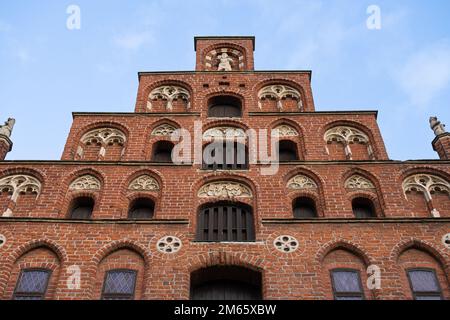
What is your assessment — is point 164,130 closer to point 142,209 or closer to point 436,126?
point 142,209

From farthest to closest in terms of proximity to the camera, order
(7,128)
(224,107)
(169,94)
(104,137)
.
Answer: (169,94), (224,107), (104,137), (7,128)

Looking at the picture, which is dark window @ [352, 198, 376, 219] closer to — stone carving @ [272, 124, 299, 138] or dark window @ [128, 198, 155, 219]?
stone carving @ [272, 124, 299, 138]

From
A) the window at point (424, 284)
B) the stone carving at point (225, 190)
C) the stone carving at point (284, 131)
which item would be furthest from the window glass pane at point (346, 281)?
the stone carving at point (284, 131)

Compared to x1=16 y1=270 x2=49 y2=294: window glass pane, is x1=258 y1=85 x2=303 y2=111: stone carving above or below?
above

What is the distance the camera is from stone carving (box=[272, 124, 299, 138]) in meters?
13.2

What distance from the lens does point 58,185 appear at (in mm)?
11625

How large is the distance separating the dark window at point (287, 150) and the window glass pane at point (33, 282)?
232 inches

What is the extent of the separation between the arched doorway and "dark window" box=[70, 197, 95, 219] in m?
2.87

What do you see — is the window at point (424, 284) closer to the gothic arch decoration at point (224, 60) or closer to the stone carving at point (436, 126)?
the stone carving at point (436, 126)

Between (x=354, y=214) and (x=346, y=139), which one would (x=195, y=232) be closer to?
(x=354, y=214)

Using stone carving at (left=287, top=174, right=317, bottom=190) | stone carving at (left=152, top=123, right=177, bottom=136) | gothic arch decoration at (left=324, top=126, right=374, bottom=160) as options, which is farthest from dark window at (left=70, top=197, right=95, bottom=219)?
gothic arch decoration at (left=324, top=126, right=374, bottom=160)

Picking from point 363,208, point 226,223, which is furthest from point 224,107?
point 363,208

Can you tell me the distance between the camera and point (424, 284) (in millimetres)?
9867

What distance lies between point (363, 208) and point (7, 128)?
8.40m
